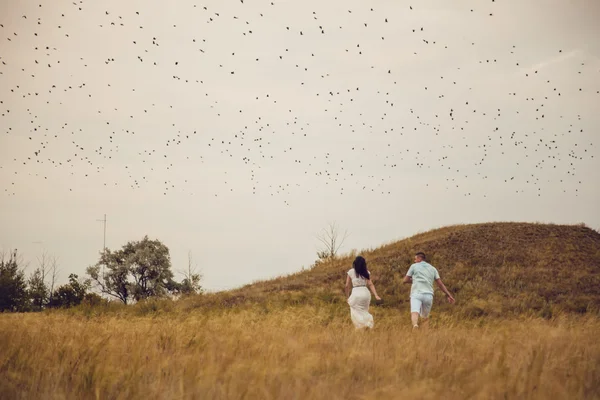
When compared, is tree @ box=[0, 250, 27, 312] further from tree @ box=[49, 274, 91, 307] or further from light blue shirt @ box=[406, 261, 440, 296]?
light blue shirt @ box=[406, 261, 440, 296]

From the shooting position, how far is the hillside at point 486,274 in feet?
81.7

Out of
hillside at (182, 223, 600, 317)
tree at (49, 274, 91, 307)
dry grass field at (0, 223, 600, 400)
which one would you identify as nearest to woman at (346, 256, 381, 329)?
dry grass field at (0, 223, 600, 400)

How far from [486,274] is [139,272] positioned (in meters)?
46.8

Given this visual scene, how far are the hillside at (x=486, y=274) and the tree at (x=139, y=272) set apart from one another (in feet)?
105

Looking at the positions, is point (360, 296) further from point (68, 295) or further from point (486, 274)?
point (68, 295)

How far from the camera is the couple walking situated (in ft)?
44.4

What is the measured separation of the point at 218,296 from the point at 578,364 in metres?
24.2

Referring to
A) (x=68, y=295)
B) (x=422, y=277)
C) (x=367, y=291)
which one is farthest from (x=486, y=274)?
(x=68, y=295)

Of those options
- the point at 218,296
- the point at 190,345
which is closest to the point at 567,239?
the point at 218,296

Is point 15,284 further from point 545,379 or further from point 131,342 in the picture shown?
point 545,379

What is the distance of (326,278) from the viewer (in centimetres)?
3078

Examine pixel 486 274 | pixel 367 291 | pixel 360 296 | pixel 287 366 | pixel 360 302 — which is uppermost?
pixel 486 274

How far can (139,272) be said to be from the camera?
6378 centimetres

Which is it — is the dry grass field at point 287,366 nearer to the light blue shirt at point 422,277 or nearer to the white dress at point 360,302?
the white dress at point 360,302
